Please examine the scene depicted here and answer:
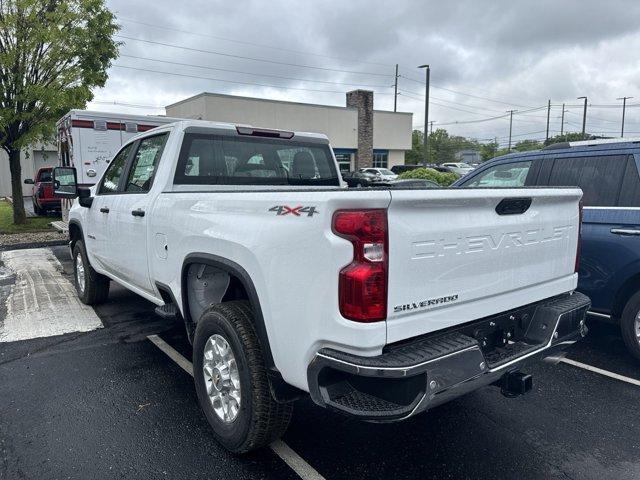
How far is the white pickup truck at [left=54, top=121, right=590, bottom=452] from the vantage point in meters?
2.19

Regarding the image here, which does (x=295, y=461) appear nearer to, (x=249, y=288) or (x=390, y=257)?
(x=249, y=288)

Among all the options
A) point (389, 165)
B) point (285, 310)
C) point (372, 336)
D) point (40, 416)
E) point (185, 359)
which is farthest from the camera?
point (389, 165)

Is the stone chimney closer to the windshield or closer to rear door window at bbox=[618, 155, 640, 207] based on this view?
the windshield

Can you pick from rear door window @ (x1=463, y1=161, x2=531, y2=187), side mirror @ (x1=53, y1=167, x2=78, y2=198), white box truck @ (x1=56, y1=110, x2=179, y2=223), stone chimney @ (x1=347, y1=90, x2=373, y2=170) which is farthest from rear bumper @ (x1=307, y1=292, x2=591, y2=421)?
stone chimney @ (x1=347, y1=90, x2=373, y2=170)

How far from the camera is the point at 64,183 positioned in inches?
232

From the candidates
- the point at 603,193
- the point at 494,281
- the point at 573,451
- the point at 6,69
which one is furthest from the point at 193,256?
the point at 6,69

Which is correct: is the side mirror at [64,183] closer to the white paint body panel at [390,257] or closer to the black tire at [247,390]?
the white paint body panel at [390,257]

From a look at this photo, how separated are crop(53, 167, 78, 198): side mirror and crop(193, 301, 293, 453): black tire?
3602mm

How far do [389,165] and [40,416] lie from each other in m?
41.5

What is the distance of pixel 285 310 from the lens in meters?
2.44

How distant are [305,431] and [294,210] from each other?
170 cm

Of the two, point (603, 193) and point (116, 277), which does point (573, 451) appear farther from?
point (116, 277)

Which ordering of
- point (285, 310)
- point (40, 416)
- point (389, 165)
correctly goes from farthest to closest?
point (389, 165) < point (40, 416) < point (285, 310)

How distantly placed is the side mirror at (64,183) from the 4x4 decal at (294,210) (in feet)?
13.5
